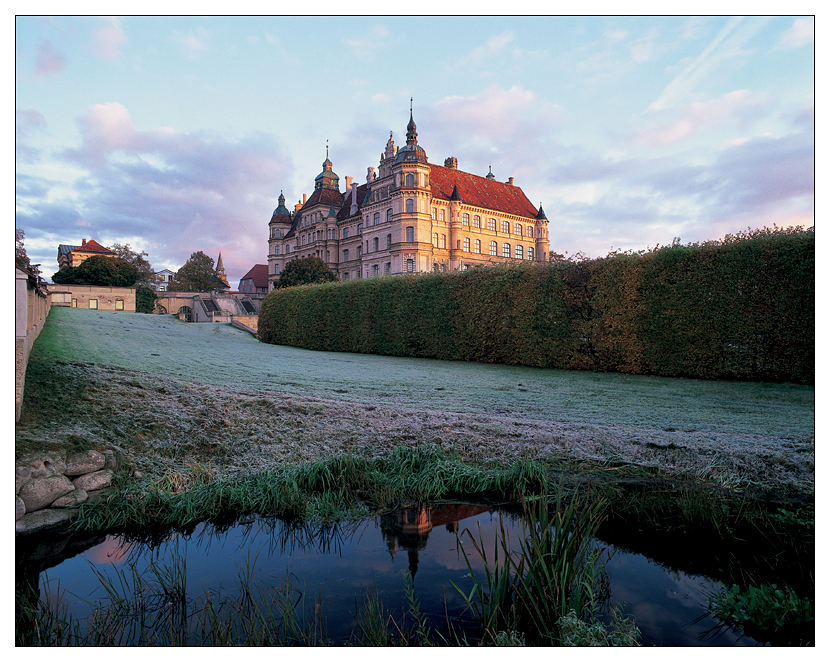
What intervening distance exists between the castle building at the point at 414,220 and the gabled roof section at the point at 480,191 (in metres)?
0.17

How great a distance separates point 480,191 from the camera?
2375 inches

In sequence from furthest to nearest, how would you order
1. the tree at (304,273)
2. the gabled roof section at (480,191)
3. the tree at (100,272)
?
the gabled roof section at (480,191)
the tree at (100,272)
the tree at (304,273)

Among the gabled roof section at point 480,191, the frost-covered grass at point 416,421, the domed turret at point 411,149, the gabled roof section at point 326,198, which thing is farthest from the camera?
the gabled roof section at point 326,198

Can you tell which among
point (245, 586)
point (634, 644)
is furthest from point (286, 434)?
point (634, 644)

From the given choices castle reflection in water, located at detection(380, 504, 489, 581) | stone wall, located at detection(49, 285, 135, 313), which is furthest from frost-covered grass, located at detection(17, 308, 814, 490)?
stone wall, located at detection(49, 285, 135, 313)

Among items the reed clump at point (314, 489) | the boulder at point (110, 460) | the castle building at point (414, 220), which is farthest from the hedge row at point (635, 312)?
the castle building at point (414, 220)

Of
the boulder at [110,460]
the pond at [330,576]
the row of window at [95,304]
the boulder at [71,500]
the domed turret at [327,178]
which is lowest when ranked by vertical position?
the pond at [330,576]

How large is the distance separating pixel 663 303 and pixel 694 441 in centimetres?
655

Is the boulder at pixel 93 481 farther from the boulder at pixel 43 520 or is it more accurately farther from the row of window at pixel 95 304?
the row of window at pixel 95 304

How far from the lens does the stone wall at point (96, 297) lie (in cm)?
4228

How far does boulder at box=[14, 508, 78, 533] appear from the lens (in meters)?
3.47

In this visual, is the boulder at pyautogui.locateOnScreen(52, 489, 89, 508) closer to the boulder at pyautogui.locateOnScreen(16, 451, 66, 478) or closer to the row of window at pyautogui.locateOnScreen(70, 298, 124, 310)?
the boulder at pyautogui.locateOnScreen(16, 451, 66, 478)

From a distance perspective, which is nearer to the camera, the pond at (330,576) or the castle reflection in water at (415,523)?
the pond at (330,576)

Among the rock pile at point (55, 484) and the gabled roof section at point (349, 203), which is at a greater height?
the gabled roof section at point (349, 203)
